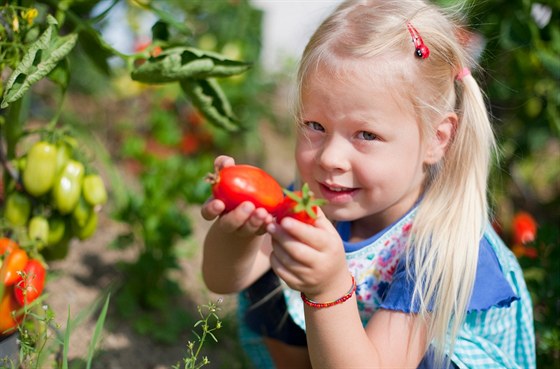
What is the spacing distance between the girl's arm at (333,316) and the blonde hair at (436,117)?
6cm

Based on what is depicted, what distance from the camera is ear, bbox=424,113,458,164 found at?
145 cm

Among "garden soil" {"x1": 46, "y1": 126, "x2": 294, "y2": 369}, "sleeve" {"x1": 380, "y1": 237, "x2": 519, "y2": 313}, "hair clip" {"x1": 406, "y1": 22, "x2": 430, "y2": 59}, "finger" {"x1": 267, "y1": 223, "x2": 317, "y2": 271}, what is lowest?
"garden soil" {"x1": 46, "y1": 126, "x2": 294, "y2": 369}

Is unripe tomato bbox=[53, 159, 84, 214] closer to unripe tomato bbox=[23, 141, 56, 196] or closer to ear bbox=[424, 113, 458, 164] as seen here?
unripe tomato bbox=[23, 141, 56, 196]

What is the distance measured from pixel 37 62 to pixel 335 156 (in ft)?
1.95

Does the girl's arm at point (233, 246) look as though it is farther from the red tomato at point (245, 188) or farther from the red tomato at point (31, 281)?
the red tomato at point (31, 281)

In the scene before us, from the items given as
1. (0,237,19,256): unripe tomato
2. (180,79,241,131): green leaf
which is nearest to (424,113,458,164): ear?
(180,79,241,131): green leaf

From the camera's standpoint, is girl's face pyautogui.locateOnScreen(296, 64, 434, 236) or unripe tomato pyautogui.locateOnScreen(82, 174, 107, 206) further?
unripe tomato pyautogui.locateOnScreen(82, 174, 107, 206)

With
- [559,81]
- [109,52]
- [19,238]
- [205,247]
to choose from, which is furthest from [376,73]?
[559,81]

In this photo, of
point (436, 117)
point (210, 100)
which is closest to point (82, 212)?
point (210, 100)

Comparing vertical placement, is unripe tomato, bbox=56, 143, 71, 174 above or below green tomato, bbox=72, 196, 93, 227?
above

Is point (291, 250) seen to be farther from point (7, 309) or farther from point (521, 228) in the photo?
point (521, 228)

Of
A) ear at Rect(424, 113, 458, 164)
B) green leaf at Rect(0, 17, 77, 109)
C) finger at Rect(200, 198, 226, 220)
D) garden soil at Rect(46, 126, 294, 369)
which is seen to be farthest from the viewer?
garden soil at Rect(46, 126, 294, 369)

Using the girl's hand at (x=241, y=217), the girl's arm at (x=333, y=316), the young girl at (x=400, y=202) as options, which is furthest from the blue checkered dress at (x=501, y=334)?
the girl's hand at (x=241, y=217)

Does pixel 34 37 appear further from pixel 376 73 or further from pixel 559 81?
pixel 559 81
